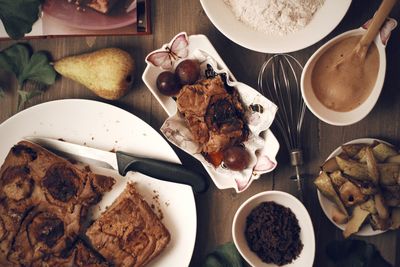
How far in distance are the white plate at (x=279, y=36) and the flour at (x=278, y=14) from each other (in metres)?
0.01

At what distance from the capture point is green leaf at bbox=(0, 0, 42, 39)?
1.07 meters

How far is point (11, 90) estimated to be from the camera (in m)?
1.15

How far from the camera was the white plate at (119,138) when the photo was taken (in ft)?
3.50

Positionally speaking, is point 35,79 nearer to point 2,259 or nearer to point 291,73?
point 2,259

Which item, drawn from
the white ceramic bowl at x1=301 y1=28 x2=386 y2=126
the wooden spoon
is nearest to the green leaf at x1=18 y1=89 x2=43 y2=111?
the white ceramic bowl at x1=301 y1=28 x2=386 y2=126

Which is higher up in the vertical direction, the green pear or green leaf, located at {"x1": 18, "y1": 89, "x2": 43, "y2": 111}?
the green pear

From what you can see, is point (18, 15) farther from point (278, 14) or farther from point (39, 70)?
point (278, 14)

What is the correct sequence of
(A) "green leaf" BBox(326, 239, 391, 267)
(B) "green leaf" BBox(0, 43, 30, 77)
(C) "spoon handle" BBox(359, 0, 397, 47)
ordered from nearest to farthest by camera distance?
(C) "spoon handle" BBox(359, 0, 397, 47) → (A) "green leaf" BBox(326, 239, 391, 267) → (B) "green leaf" BBox(0, 43, 30, 77)

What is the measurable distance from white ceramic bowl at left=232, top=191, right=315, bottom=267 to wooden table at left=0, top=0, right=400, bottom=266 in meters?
0.08

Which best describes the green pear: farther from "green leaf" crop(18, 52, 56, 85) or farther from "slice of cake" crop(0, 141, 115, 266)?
"slice of cake" crop(0, 141, 115, 266)

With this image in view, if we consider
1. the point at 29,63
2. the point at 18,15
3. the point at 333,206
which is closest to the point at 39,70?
the point at 29,63

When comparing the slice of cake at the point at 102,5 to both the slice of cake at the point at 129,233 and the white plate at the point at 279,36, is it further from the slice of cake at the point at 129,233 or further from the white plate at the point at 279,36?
the slice of cake at the point at 129,233

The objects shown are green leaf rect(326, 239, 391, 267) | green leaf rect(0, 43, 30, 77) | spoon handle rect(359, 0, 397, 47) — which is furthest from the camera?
green leaf rect(0, 43, 30, 77)

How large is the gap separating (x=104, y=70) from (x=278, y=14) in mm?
408
